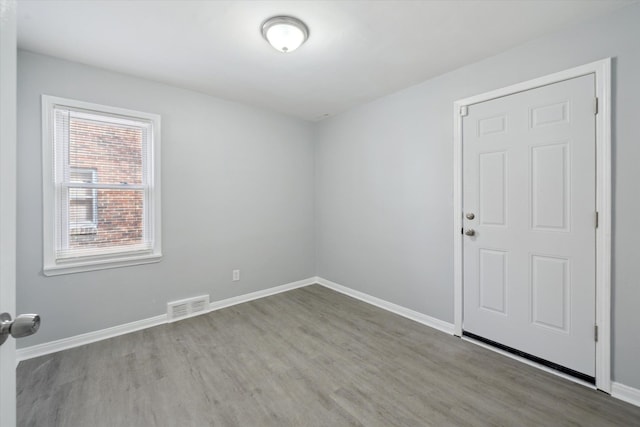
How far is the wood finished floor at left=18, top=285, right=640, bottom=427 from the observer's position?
5.60 feet

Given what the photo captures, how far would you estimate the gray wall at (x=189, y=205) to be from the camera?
2350 millimetres

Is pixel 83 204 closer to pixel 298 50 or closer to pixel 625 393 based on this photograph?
pixel 298 50

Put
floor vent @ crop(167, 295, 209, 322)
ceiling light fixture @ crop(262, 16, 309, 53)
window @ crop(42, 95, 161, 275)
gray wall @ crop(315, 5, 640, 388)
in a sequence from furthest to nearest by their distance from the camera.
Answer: floor vent @ crop(167, 295, 209, 322), window @ crop(42, 95, 161, 275), ceiling light fixture @ crop(262, 16, 309, 53), gray wall @ crop(315, 5, 640, 388)

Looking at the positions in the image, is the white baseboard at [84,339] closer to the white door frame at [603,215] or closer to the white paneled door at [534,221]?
the white paneled door at [534,221]

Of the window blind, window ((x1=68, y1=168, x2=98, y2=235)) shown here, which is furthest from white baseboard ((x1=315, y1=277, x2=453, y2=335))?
window ((x1=68, y1=168, x2=98, y2=235))

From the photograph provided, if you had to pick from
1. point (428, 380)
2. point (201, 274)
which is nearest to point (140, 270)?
point (201, 274)

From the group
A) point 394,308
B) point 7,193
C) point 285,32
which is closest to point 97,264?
point 7,193

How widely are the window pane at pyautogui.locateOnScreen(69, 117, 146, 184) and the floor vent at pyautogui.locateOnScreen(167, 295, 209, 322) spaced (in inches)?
55.1

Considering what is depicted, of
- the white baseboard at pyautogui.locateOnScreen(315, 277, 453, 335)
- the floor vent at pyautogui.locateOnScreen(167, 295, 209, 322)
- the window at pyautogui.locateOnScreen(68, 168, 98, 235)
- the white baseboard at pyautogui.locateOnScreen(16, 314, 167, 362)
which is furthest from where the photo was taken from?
the floor vent at pyautogui.locateOnScreen(167, 295, 209, 322)

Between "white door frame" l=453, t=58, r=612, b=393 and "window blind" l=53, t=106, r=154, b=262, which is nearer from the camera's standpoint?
"white door frame" l=453, t=58, r=612, b=393

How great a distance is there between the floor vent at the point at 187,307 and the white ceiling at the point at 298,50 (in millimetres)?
2407

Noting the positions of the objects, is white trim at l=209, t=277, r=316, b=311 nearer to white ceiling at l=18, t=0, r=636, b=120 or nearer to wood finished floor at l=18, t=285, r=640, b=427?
wood finished floor at l=18, t=285, r=640, b=427

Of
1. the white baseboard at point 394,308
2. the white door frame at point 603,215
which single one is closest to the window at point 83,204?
the white baseboard at point 394,308

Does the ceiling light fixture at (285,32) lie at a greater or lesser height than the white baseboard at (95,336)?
greater
